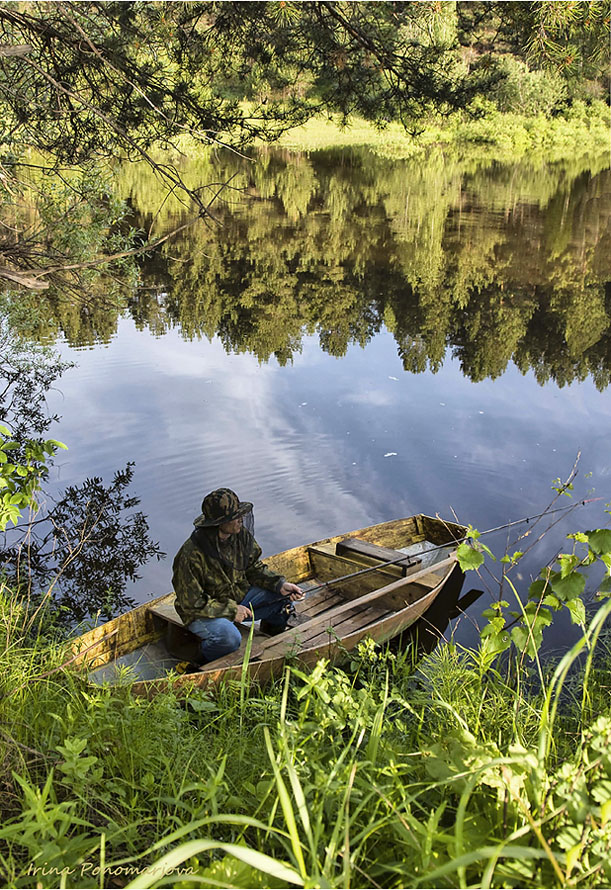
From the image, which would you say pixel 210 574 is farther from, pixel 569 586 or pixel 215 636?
pixel 569 586

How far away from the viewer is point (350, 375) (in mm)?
13688

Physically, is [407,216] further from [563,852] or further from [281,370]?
[563,852]

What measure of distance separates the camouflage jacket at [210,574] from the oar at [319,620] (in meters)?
0.29

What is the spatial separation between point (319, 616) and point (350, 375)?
28.2 feet

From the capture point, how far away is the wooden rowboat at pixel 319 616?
465 centimetres

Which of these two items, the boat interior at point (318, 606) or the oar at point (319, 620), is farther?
the boat interior at point (318, 606)

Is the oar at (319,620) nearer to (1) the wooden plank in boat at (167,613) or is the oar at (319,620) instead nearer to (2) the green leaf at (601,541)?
(1) the wooden plank in boat at (167,613)

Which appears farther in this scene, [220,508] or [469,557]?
[220,508]

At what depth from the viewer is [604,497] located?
350 inches

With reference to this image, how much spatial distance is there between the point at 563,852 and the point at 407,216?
1057 inches

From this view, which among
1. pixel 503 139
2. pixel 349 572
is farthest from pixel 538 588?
pixel 503 139

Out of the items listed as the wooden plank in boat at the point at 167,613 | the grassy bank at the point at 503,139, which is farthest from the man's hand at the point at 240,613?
the grassy bank at the point at 503,139

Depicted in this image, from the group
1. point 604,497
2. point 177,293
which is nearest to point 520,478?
point 604,497

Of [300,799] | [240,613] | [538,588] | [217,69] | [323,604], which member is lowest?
[323,604]
